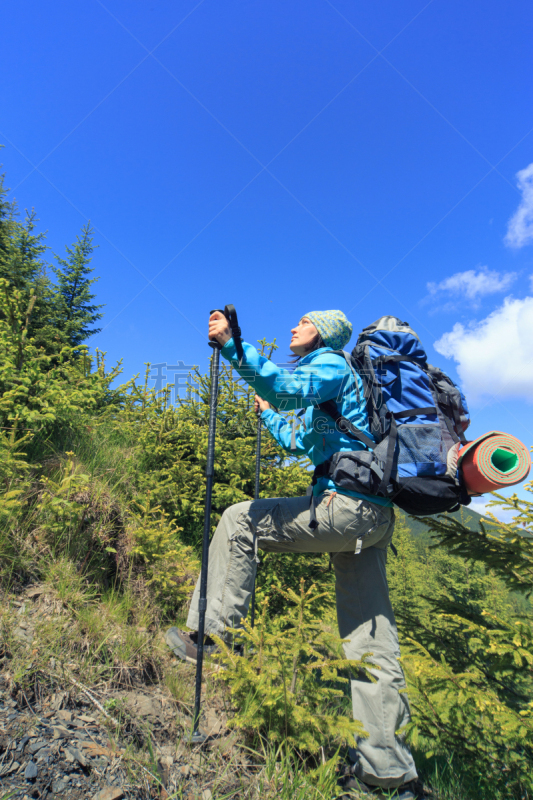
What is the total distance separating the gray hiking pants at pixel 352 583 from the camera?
2.50 m

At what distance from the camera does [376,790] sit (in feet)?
7.95

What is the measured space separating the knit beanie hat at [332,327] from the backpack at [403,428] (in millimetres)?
216

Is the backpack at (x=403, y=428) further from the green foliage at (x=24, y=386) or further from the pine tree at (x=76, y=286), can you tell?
the pine tree at (x=76, y=286)

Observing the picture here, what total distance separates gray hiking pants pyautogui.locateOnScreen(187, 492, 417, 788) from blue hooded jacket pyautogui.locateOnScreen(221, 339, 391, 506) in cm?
22

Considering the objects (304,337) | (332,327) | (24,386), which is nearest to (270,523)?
(304,337)

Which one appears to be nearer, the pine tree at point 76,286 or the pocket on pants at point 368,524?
the pocket on pants at point 368,524

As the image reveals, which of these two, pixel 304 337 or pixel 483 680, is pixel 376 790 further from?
pixel 304 337

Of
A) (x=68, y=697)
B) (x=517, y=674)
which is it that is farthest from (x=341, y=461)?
(x=517, y=674)

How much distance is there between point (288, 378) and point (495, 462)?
1.40 metres

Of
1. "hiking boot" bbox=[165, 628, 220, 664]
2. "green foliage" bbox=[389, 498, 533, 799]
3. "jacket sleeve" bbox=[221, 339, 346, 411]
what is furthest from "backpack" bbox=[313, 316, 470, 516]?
"hiking boot" bbox=[165, 628, 220, 664]

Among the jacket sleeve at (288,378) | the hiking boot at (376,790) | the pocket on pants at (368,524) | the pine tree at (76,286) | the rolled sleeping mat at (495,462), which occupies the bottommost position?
the hiking boot at (376,790)

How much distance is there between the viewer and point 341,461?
274 centimetres

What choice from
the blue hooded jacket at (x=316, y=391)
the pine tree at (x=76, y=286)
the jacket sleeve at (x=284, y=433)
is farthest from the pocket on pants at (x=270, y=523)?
the pine tree at (x=76, y=286)

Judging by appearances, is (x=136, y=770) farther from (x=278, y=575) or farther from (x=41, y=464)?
(x=278, y=575)
